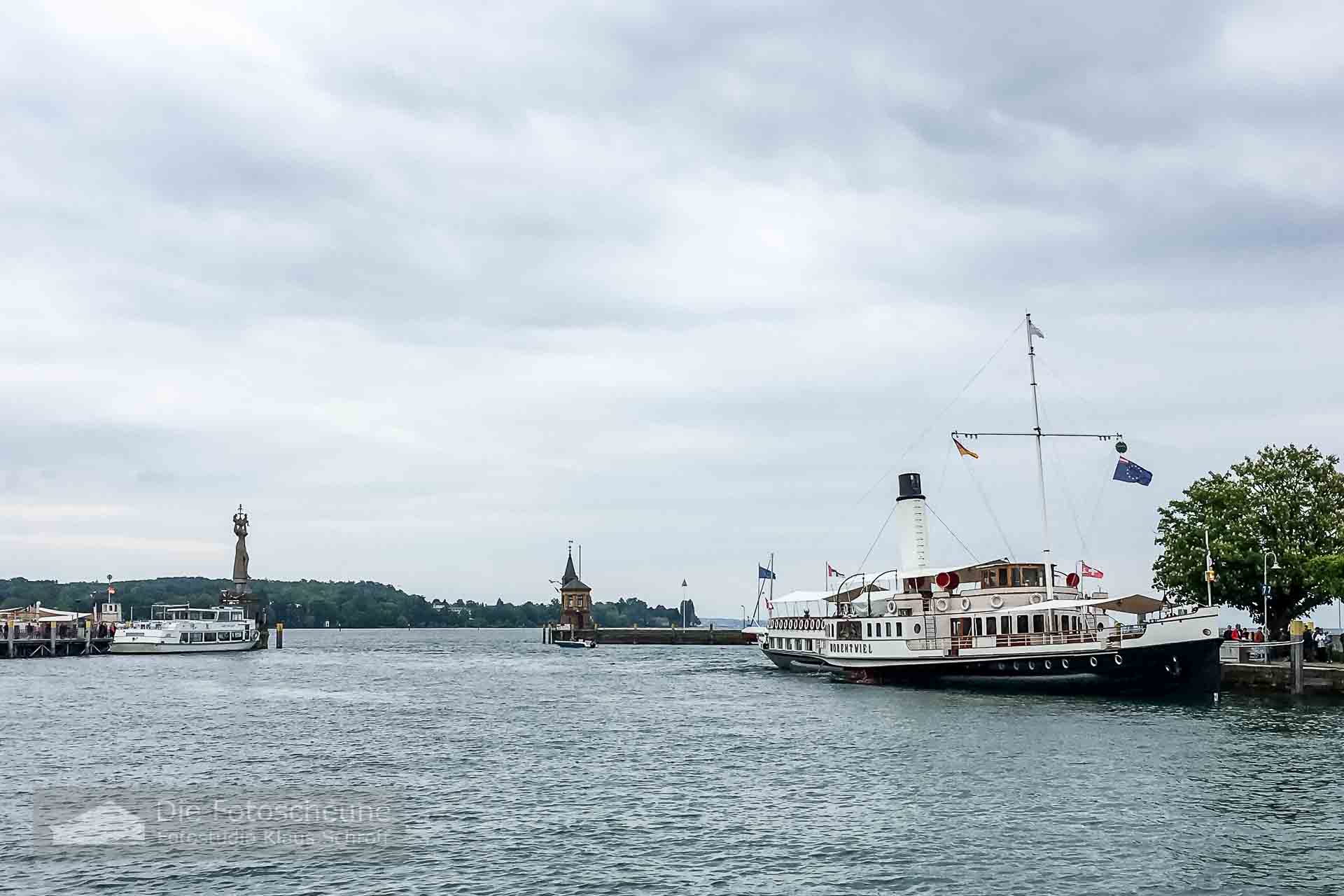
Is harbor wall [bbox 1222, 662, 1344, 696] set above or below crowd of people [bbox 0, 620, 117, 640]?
below

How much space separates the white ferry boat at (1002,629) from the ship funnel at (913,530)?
0.28 ft

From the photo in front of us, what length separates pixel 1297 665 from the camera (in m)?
68.9

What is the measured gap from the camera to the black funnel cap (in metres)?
102

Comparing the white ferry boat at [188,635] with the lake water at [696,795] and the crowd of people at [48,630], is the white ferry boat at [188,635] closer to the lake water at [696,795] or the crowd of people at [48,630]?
the crowd of people at [48,630]

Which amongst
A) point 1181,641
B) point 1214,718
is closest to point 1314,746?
point 1214,718

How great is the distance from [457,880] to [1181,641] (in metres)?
52.1

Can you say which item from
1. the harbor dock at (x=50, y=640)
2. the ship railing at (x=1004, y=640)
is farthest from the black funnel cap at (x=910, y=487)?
the harbor dock at (x=50, y=640)

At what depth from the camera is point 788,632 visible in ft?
384

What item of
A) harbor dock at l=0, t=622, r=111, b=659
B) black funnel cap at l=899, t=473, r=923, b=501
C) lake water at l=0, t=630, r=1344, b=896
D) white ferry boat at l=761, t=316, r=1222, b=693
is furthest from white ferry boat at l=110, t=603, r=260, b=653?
black funnel cap at l=899, t=473, r=923, b=501

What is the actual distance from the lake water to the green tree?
17.5 metres

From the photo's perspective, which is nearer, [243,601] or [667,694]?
[667,694]

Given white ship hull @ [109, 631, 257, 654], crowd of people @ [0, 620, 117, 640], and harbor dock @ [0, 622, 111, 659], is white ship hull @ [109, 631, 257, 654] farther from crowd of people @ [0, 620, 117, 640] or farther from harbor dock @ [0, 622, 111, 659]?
crowd of people @ [0, 620, 117, 640]

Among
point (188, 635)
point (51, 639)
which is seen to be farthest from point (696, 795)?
point (51, 639)

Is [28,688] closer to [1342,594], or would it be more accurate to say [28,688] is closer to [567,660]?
[567,660]
